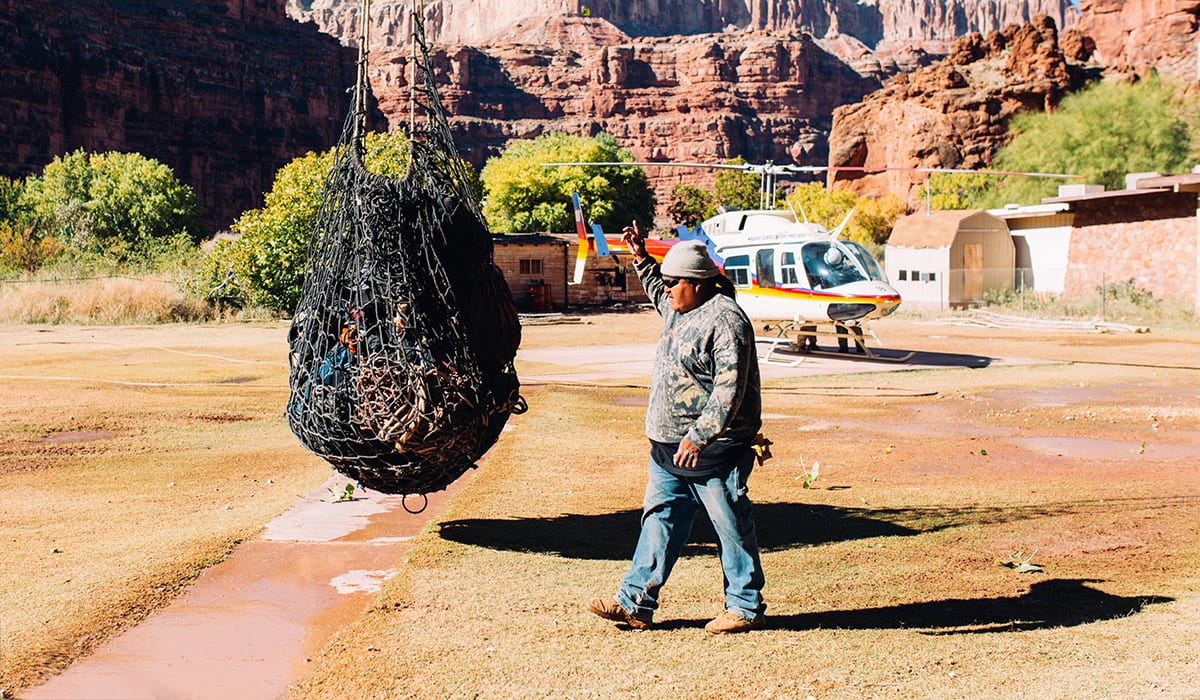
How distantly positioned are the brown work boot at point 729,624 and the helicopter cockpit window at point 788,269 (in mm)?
18374

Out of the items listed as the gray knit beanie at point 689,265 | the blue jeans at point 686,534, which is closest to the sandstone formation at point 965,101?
the gray knit beanie at point 689,265

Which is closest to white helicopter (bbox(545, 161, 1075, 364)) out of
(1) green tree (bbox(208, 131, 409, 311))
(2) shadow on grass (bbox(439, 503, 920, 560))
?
(2) shadow on grass (bbox(439, 503, 920, 560))

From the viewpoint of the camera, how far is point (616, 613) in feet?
18.4

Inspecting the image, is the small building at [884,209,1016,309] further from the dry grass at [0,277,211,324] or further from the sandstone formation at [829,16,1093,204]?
the sandstone formation at [829,16,1093,204]

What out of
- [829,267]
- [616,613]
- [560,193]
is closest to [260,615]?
[616,613]

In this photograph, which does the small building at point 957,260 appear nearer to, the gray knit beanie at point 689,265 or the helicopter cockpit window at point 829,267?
the helicopter cockpit window at point 829,267

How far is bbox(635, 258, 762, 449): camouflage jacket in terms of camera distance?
541cm

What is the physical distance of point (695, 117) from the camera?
160500mm

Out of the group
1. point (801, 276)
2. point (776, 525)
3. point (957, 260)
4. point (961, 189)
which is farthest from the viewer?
point (961, 189)

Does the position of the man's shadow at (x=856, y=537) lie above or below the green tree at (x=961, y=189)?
below

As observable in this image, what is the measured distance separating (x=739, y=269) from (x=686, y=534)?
63.9ft

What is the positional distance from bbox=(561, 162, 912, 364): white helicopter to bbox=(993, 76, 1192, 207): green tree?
45.6 meters

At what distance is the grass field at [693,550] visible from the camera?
5012 millimetres

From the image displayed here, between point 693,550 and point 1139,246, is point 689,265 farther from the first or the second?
point 1139,246
